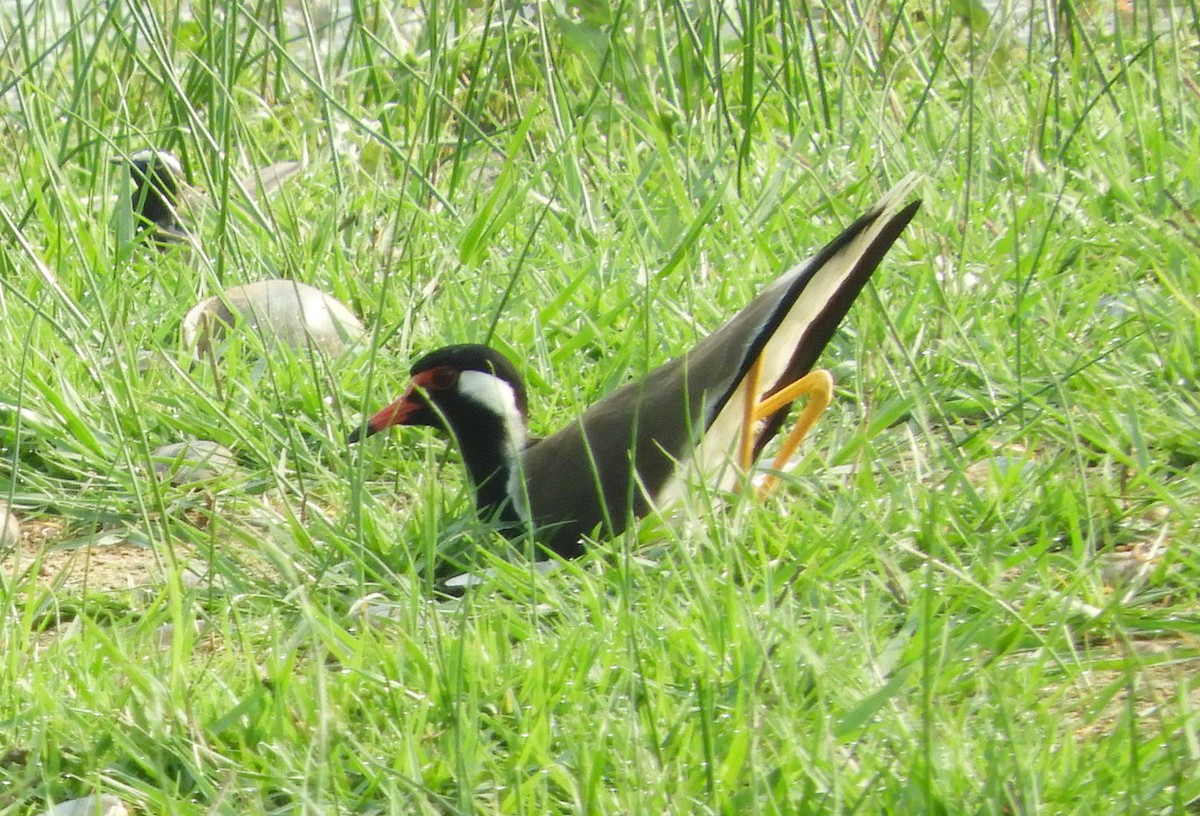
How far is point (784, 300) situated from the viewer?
3.17 m

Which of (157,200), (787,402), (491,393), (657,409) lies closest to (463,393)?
(491,393)

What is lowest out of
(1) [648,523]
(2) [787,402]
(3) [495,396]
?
(1) [648,523]

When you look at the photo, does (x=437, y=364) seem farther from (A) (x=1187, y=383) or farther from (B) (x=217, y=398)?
(A) (x=1187, y=383)

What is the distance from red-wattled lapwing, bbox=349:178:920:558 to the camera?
3221mm

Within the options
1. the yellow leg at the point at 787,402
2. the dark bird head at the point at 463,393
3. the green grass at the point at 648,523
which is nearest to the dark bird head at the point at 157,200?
the green grass at the point at 648,523

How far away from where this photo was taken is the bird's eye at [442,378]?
11.5ft

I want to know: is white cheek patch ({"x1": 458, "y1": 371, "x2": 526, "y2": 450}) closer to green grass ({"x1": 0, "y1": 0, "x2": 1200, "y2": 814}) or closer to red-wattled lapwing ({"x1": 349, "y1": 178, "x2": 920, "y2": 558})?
red-wattled lapwing ({"x1": 349, "y1": 178, "x2": 920, "y2": 558})

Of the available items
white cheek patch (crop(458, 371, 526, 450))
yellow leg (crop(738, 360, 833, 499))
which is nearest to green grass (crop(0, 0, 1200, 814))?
yellow leg (crop(738, 360, 833, 499))

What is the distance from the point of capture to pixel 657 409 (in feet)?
10.9

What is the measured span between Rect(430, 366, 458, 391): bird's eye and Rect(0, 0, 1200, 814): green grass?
0.21 meters

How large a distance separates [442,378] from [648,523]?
59 centimetres

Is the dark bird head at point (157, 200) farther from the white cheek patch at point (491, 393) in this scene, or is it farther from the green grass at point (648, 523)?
the white cheek patch at point (491, 393)

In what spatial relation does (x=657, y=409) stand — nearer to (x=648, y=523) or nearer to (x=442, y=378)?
(x=648, y=523)

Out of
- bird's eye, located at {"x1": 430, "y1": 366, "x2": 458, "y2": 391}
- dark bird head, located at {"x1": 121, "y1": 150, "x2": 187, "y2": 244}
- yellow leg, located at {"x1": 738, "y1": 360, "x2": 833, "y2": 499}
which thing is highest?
dark bird head, located at {"x1": 121, "y1": 150, "x2": 187, "y2": 244}
